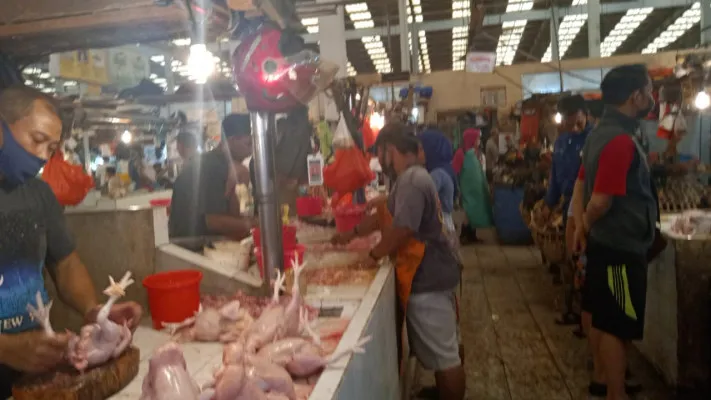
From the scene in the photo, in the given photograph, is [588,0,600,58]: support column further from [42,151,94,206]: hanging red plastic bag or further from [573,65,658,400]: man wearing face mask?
[42,151,94,206]: hanging red plastic bag

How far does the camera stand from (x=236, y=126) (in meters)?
4.44

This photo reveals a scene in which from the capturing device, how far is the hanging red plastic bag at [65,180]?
5714 millimetres

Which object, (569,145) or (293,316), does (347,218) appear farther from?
(569,145)

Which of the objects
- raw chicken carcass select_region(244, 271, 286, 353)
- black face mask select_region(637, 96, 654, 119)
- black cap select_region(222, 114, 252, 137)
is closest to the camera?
raw chicken carcass select_region(244, 271, 286, 353)

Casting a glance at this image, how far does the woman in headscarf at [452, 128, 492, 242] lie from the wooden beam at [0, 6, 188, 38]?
27.4 ft

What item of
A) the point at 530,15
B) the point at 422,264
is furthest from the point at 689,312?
the point at 530,15

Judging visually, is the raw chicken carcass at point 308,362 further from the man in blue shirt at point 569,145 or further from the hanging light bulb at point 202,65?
the man in blue shirt at point 569,145

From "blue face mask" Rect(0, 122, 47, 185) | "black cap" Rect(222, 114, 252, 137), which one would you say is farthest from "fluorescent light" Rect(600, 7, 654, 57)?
"blue face mask" Rect(0, 122, 47, 185)

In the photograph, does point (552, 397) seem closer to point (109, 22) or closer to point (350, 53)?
point (109, 22)

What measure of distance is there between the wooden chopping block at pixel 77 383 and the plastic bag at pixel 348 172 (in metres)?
3.29

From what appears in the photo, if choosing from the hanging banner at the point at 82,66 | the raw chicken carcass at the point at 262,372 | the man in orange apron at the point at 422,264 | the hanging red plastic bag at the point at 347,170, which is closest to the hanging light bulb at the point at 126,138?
the hanging banner at the point at 82,66

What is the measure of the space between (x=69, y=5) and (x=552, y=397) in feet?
13.5

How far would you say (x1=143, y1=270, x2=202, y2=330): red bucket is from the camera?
2510 mm

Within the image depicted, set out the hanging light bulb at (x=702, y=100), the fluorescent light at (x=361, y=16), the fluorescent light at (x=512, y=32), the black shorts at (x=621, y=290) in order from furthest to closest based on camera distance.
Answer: the fluorescent light at (x=512, y=32) < the fluorescent light at (x=361, y=16) < the hanging light bulb at (x=702, y=100) < the black shorts at (x=621, y=290)
